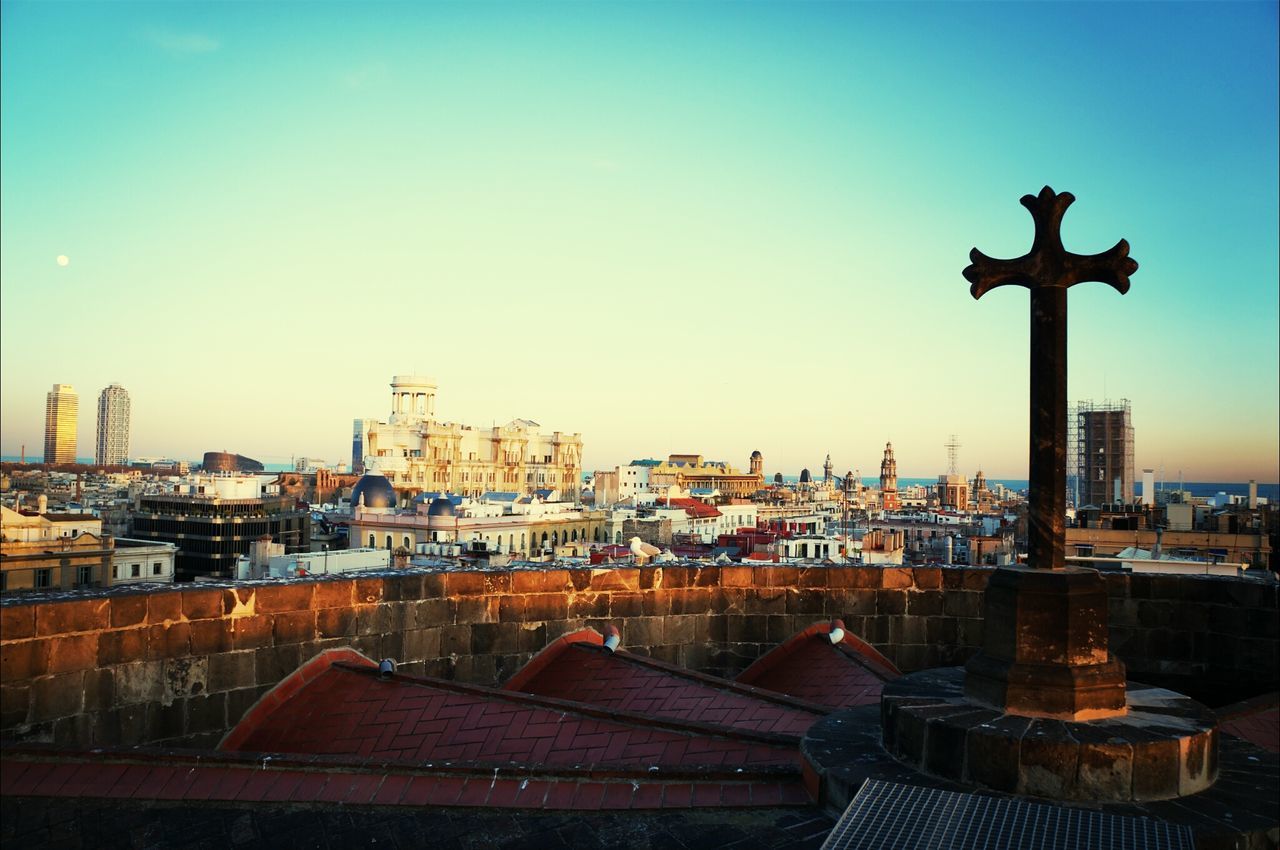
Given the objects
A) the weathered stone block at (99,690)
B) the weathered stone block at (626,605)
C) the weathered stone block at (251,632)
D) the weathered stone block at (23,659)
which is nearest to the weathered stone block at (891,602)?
the weathered stone block at (626,605)

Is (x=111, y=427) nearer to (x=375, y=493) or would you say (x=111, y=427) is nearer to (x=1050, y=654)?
(x=375, y=493)

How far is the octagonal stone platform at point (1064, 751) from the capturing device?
3.81 m

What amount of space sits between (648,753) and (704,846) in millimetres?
1053

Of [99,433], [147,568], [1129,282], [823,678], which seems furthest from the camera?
[99,433]

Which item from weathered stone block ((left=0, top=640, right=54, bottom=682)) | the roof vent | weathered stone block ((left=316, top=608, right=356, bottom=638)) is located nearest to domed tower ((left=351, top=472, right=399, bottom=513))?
the roof vent

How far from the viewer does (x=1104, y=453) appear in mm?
66562

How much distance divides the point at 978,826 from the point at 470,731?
8.85 ft

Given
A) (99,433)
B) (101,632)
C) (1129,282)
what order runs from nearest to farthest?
(1129,282) → (101,632) → (99,433)

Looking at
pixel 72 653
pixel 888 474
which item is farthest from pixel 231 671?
pixel 888 474

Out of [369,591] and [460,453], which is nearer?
[369,591]

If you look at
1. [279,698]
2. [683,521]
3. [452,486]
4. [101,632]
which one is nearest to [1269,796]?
[279,698]

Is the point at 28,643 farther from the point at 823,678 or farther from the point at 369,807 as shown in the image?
the point at 823,678

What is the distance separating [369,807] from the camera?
4.14m

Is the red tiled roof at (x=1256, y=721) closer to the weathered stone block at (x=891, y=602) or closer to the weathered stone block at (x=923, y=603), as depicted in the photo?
the weathered stone block at (x=923, y=603)
